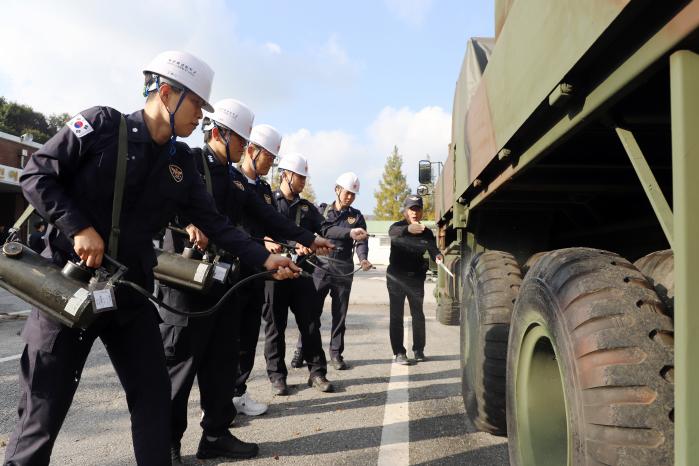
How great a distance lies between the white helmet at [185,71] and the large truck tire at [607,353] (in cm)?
171

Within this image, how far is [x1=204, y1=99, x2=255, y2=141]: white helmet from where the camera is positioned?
11.5 ft

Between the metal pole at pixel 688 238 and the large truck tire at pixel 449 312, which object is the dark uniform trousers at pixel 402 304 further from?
the metal pole at pixel 688 238

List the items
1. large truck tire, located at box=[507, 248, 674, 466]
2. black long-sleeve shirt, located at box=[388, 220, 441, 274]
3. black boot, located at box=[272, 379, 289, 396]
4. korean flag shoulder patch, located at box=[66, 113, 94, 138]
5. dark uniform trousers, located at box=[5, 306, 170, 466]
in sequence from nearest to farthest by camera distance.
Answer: large truck tire, located at box=[507, 248, 674, 466] < dark uniform trousers, located at box=[5, 306, 170, 466] < korean flag shoulder patch, located at box=[66, 113, 94, 138] < black boot, located at box=[272, 379, 289, 396] < black long-sleeve shirt, located at box=[388, 220, 441, 274]

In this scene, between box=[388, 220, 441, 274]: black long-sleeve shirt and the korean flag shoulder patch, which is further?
box=[388, 220, 441, 274]: black long-sleeve shirt

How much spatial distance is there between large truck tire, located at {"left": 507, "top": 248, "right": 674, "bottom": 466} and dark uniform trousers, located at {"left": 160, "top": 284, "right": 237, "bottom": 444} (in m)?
1.97

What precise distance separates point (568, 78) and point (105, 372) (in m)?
5.15

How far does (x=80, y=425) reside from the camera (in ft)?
12.6

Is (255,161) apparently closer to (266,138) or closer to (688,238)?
(266,138)

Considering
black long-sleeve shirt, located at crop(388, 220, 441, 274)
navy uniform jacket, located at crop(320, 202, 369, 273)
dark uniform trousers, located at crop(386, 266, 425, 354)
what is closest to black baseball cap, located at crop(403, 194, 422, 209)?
black long-sleeve shirt, located at crop(388, 220, 441, 274)

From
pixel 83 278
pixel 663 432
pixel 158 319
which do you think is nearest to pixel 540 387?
pixel 663 432

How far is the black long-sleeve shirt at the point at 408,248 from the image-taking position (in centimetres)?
637

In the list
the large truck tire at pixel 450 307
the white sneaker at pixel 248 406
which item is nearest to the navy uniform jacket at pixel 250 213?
the white sneaker at pixel 248 406

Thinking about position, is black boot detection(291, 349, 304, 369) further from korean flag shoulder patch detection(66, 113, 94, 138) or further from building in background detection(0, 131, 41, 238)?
building in background detection(0, 131, 41, 238)

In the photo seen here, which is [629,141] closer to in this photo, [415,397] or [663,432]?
[663,432]
